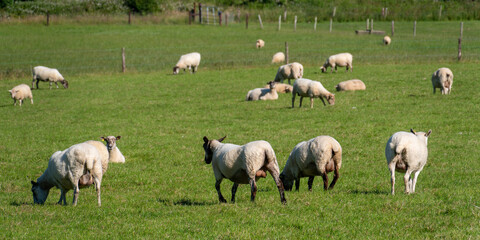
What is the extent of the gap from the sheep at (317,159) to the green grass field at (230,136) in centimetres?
48

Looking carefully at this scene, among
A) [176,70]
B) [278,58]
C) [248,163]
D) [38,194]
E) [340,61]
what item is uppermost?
[248,163]

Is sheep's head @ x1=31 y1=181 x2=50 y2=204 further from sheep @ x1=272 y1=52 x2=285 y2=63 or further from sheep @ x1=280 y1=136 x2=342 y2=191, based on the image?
sheep @ x1=272 y1=52 x2=285 y2=63

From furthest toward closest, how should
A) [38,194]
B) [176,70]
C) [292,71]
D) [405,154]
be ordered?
[176,70]
[292,71]
[38,194]
[405,154]

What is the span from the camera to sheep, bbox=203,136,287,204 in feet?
30.0

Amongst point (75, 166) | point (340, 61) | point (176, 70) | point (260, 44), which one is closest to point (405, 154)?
point (75, 166)

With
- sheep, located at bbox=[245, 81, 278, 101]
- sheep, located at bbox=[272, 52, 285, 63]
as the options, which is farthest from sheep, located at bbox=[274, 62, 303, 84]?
sheep, located at bbox=[272, 52, 285, 63]

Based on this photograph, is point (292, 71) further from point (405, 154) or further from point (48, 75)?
point (405, 154)

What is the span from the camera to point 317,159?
33.1 feet

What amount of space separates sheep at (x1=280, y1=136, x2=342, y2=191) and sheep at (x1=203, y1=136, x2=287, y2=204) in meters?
1.10

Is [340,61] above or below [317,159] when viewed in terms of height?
below

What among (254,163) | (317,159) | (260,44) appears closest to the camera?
(254,163)

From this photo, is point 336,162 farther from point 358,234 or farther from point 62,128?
point 62,128

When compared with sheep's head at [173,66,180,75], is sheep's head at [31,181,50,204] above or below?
above

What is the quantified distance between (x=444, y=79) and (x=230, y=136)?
9994 mm
